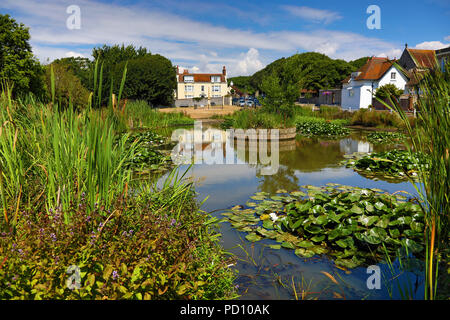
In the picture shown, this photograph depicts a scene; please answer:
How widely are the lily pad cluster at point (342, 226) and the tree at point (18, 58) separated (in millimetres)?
30556

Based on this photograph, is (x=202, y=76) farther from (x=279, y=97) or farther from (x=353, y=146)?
(x=353, y=146)

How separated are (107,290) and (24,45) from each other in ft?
119

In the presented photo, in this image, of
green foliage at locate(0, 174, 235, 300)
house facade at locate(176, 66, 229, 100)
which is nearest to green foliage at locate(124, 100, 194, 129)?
green foliage at locate(0, 174, 235, 300)

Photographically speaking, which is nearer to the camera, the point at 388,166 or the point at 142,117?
the point at 388,166

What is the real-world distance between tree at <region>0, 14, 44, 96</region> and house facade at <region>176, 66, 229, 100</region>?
45.7 metres

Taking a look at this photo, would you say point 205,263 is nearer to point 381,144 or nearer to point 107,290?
point 107,290

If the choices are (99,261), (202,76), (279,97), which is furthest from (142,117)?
(202,76)

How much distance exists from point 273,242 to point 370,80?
48064 mm

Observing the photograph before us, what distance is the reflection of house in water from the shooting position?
13.6 meters

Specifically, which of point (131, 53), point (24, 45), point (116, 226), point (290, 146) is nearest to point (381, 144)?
point (290, 146)

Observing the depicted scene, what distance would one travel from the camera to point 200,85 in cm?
7950

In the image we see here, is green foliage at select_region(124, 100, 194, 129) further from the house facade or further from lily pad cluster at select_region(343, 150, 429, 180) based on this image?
the house facade

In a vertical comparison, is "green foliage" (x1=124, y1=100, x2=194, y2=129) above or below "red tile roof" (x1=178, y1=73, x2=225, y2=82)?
below
